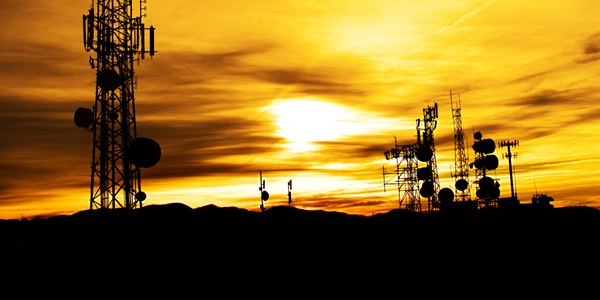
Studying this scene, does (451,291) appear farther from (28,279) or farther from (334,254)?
(28,279)

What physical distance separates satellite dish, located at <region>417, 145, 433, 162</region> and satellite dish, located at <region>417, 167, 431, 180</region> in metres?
1.71

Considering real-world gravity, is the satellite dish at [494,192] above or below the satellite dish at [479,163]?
below

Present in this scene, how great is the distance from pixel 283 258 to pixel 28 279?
12.8 m

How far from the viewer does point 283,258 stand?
31.7 m

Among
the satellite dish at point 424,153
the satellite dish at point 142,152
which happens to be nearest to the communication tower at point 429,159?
the satellite dish at point 424,153

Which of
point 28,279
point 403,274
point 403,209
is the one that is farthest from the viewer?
point 403,209

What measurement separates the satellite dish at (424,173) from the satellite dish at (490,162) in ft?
40.4

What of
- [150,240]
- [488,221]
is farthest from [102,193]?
[488,221]

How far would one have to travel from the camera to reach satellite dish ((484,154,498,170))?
84562 mm

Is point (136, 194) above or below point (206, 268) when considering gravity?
above

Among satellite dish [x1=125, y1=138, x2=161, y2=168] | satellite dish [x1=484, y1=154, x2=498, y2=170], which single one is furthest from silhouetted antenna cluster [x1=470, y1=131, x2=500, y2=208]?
satellite dish [x1=125, y1=138, x2=161, y2=168]

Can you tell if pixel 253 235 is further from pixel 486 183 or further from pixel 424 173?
pixel 486 183

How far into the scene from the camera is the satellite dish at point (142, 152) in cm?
4081

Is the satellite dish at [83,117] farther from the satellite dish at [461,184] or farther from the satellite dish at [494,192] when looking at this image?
the satellite dish at [461,184]
